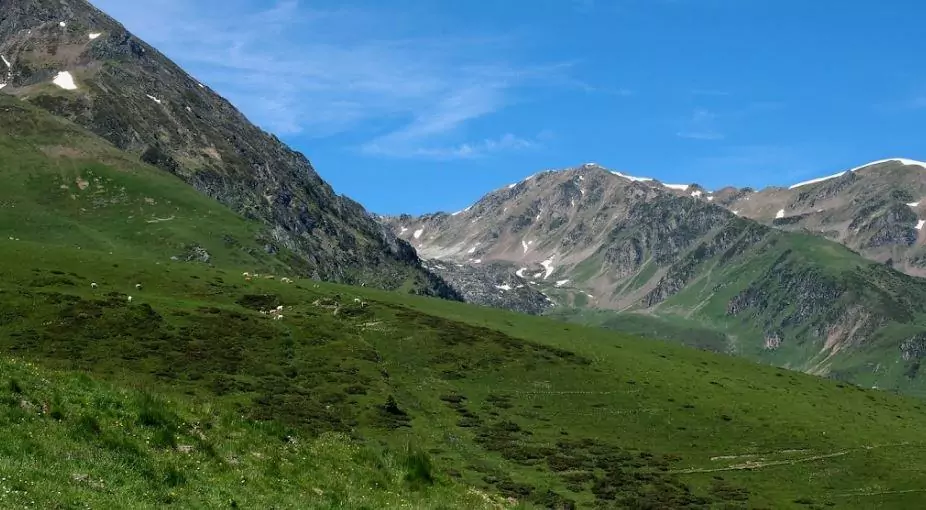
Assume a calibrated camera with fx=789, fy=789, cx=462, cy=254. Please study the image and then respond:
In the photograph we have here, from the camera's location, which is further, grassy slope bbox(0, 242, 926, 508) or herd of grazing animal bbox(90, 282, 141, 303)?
herd of grazing animal bbox(90, 282, 141, 303)

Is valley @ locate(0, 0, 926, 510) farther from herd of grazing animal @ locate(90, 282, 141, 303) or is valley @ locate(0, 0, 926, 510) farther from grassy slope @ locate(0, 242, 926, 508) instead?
herd of grazing animal @ locate(90, 282, 141, 303)

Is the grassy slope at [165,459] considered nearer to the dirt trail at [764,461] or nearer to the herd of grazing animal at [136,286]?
the dirt trail at [764,461]

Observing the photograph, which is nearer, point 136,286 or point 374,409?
point 374,409

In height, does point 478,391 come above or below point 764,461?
above

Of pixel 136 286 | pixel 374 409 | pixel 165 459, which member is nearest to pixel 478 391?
pixel 374 409

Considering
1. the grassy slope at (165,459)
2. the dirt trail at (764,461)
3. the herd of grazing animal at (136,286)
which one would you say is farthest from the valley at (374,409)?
the herd of grazing animal at (136,286)

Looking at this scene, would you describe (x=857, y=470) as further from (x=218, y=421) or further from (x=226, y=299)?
(x=226, y=299)

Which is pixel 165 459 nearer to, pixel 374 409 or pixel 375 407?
pixel 374 409

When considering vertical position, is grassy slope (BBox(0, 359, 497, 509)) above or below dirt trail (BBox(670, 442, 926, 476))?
above

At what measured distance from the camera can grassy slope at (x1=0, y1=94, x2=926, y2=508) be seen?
2317 cm

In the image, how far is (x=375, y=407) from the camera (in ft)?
224

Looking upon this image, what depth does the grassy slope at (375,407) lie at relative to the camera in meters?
23.2

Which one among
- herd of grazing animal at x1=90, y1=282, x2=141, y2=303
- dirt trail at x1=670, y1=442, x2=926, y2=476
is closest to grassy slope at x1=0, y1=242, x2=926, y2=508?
dirt trail at x1=670, y1=442, x2=926, y2=476

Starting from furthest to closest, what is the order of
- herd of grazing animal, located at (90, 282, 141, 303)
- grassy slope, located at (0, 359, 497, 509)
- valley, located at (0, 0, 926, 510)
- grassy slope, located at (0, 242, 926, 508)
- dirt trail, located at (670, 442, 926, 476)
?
herd of grazing animal, located at (90, 282, 141, 303)
dirt trail, located at (670, 442, 926, 476)
grassy slope, located at (0, 242, 926, 508)
valley, located at (0, 0, 926, 510)
grassy slope, located at (0, 359, 497, 509)
